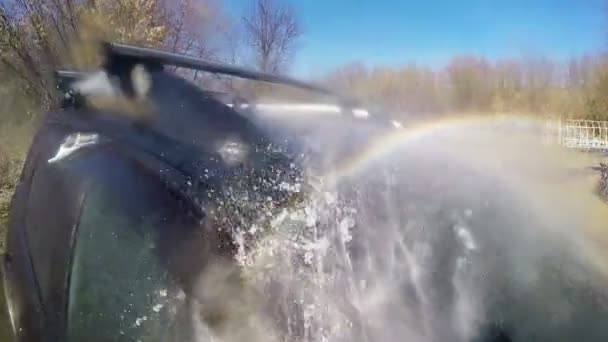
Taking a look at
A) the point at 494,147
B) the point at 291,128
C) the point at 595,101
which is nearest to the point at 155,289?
the point at 291,128

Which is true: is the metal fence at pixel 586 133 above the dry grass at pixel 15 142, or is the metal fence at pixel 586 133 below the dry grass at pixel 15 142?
below

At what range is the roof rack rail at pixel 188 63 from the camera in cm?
178

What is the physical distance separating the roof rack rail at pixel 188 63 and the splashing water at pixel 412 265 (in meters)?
0.39

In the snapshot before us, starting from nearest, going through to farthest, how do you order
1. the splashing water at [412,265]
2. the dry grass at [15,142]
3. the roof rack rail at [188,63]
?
the splashing water at [412,265] < the roof rack rail at [188,63] < the dry grass at [15,142]

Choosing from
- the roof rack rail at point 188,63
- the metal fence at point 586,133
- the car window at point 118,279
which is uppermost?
the roof rack rail at point 188,63

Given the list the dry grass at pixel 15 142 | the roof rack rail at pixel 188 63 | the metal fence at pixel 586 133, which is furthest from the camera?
the metal fence at pixel 586 133

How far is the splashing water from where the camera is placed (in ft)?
4.51

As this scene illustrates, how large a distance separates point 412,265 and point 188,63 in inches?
34.9

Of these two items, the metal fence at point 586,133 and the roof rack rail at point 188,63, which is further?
the metal fence at point 586,133

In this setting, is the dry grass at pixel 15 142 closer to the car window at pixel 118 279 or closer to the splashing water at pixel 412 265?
the car window at pixel 118 279

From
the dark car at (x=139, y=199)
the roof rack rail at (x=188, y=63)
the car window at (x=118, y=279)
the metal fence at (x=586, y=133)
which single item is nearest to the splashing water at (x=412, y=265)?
the dark car at (x=139, y=199)

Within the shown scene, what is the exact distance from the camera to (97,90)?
6.14 feet

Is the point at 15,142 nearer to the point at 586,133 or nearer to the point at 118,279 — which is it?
the point at 118,279

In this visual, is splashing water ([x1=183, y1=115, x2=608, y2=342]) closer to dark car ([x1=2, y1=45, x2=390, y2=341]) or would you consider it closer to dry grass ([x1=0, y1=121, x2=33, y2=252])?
dark car ([x1=2, y1=45, x2=390, y2=341])
